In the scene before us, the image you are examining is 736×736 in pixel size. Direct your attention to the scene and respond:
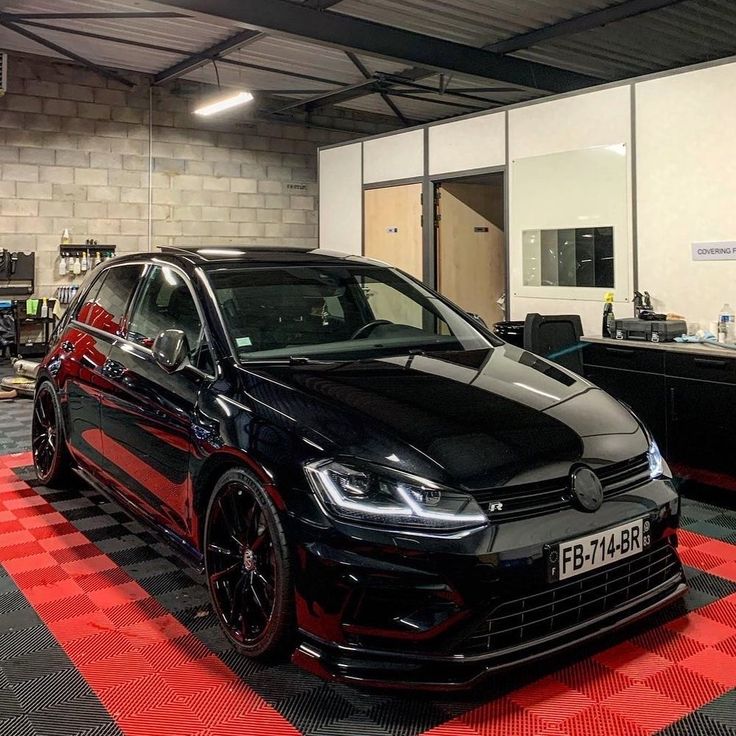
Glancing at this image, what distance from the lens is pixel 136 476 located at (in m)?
2.66

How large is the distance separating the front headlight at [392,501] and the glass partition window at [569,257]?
352 cm

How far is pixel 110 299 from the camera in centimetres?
→ 322

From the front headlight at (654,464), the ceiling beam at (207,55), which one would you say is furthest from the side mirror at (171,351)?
the ceiling beam at (207,55)

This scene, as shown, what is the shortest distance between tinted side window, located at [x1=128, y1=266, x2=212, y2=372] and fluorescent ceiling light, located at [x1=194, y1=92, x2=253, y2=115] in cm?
478

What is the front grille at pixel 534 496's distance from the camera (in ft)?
5.78

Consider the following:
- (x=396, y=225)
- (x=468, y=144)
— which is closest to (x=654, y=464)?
(x=468, y=144)

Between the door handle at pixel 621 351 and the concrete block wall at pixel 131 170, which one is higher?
the concrete block wall at pixel 131 170

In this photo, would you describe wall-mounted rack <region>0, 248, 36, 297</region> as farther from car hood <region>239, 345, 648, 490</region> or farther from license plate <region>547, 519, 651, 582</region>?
license plate <region>547, 519, 651, 582</region>

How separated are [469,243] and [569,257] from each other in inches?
66.9

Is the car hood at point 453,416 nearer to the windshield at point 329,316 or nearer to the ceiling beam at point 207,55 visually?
the windshield at point 329,316

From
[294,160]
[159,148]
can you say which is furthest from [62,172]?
[294,160]

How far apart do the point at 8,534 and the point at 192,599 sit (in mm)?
1101

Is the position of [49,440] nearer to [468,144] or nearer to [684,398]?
[684,398]

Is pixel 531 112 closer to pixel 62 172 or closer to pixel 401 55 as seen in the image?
pixel 401 55
